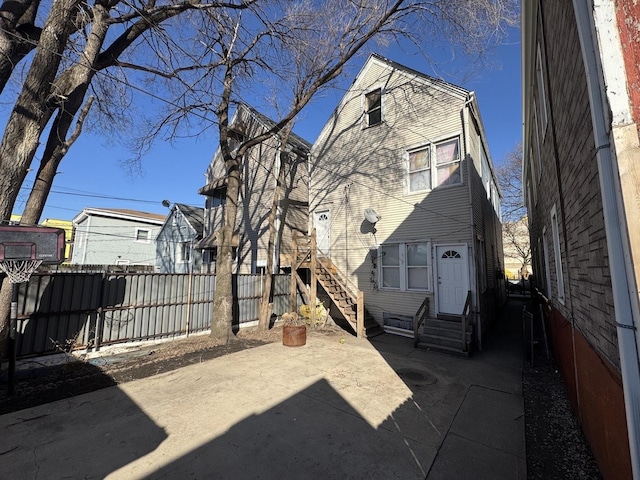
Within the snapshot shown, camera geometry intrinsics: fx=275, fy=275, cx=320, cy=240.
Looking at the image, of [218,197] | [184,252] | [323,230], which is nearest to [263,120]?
[218,197]

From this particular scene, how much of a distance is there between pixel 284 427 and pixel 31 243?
5.18 metres

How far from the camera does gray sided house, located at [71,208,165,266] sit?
20856 mm

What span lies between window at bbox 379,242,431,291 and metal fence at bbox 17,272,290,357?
6.12 meters

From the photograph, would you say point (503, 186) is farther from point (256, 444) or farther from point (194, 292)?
point (256, 444)

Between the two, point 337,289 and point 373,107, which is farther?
point 373,107

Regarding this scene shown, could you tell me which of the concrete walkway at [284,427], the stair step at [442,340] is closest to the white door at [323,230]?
the stair step at [442,340]

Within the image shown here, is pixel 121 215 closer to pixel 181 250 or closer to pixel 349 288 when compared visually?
pixel 181 250

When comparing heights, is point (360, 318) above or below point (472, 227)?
below

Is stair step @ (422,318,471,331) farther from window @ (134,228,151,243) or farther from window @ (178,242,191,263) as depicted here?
window @ (134,228,151,243)

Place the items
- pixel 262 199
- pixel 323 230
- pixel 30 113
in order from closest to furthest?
1. pixel 30 113
2. pixel 323 230
3. pixel 262 199

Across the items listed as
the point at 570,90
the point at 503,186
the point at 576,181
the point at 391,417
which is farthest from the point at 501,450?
the point at 503,186

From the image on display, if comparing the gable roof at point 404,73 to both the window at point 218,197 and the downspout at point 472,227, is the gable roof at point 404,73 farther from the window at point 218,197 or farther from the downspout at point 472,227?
the window at point 218,197

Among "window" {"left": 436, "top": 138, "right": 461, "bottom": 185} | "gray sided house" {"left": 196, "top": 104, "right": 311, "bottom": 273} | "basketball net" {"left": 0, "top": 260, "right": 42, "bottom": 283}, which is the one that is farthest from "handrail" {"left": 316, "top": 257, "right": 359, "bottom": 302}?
"basketball net" {"left": 0, "top": 260, "right": 42, "bottom": 283}

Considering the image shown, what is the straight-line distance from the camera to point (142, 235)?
22.8m
